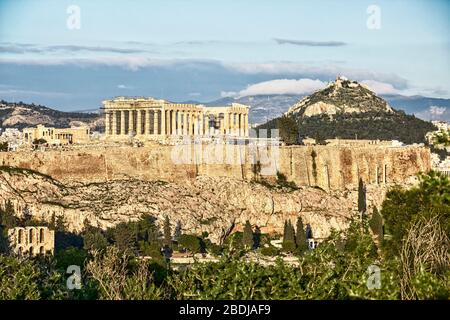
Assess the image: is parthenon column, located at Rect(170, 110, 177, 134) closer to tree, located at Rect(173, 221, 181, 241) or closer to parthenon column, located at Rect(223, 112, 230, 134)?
parthenon column, located at Rect(223, 112, 230, 134)

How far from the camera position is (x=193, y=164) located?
7450 cm

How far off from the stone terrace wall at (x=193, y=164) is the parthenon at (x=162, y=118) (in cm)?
793

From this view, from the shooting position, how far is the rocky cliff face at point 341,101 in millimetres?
124188

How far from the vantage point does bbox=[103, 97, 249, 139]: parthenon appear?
84.8 metres

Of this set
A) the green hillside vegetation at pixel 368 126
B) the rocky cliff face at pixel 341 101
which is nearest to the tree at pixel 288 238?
the green hillside vegetation at pixel 368 126

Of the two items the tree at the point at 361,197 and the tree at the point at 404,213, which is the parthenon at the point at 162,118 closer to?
the tree at the point at 361,197

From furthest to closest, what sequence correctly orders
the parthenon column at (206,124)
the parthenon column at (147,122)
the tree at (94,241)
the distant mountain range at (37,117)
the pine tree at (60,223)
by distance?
the distant mountain range at (37,117) < the parthenon column at (206,124) < the parthenon column at (147,122) < the pine tree at (60,223) < the tree at (94,241)

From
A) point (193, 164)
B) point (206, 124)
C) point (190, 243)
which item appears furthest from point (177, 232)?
point (206, 124)

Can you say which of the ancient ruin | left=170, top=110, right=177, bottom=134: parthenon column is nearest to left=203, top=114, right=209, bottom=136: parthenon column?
left=170, top=110, right=177, bottom=134: parthenon column

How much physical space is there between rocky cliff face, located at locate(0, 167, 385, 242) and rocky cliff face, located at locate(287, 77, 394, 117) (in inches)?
1920

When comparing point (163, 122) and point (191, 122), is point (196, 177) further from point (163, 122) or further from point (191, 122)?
point (191, 122)

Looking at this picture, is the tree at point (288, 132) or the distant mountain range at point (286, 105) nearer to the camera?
the tree at point (288, 132)

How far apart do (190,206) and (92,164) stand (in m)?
7.22
